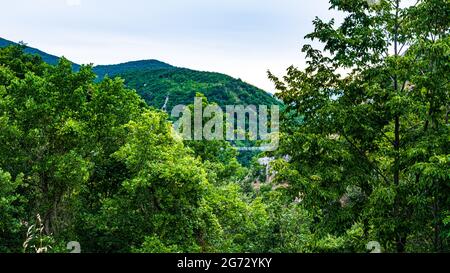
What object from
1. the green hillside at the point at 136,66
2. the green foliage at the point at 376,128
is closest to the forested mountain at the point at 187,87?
the green hillside at the point at 136,66

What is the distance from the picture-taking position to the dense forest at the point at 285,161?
11109mm

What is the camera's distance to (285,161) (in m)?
11.9

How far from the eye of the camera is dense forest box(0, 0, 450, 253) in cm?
1111

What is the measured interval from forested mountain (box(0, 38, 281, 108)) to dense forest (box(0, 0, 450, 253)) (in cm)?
5007

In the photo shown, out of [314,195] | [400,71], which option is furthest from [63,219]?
[400,71]

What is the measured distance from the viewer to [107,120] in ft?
59.9

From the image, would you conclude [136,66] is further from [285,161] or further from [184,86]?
[285,161]

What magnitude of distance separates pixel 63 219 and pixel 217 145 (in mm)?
9047

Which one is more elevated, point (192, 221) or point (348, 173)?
point (348, 173)

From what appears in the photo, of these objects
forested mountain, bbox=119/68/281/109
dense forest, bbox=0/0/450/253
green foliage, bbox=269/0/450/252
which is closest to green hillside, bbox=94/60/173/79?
forested mountain, bbox=119/68/281/109

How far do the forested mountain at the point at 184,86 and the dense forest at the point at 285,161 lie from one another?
50.1 meters

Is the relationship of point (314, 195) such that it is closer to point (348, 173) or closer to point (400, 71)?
point (348, 173)

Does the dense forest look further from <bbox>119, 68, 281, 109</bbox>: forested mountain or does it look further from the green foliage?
<bbox>119, 68, 281, 109</bbox>: forested mountain

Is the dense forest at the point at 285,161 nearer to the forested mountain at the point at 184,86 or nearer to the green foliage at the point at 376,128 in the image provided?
the green foliage at the point at 376,128
